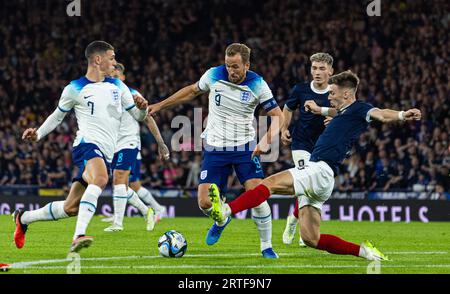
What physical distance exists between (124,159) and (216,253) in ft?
14.8

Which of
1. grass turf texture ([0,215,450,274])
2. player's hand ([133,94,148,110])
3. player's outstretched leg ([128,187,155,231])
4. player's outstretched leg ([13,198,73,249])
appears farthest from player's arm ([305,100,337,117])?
player's outstretched leg ([128,187,155,231])

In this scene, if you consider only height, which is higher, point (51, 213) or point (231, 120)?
point (231, 120)

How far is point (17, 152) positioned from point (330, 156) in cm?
1629

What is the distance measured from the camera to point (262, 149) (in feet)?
32.1

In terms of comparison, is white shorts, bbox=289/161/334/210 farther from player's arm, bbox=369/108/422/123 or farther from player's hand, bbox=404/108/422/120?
player's hand, bbox=404/108/422/120

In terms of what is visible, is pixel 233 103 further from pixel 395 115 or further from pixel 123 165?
pixel 123 165

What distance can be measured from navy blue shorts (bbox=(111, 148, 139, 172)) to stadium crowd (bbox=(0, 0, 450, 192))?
7061mm

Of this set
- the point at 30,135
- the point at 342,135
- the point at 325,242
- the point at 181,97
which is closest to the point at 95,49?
the point at 181,97

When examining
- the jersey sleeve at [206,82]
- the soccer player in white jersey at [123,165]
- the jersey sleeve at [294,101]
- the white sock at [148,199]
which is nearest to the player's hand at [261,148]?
the jersey sleeve at [206,82]

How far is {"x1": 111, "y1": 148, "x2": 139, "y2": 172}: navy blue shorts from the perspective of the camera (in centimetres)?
1464

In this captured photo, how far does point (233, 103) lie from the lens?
34.4 feet

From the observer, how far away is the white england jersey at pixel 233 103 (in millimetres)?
10453

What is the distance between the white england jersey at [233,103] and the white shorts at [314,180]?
4.88 feet
